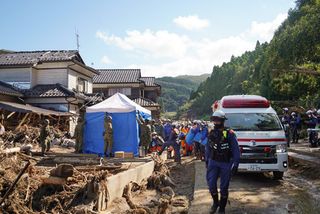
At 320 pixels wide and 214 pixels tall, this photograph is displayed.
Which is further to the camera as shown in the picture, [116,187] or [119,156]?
[119,156]

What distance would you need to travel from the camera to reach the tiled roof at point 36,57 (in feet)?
84.2

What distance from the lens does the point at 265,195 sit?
26.2 ft

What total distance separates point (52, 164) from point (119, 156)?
2490mm

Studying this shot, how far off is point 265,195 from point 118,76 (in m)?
32.5

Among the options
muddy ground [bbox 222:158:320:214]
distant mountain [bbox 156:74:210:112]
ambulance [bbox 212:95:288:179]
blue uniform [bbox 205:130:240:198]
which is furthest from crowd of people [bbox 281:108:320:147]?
distant mountain [bbox 156:74:210:112]

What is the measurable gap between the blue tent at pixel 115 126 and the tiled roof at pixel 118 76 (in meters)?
22.6

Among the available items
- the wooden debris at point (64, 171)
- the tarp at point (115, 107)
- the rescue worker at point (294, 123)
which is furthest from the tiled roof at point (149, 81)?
the wooden debris at point (64, 171)

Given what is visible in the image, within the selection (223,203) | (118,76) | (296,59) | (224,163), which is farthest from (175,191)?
(118,76)

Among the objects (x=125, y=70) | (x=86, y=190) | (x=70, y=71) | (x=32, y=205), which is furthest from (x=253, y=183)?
(x=125, y=70)

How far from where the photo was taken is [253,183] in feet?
31.1

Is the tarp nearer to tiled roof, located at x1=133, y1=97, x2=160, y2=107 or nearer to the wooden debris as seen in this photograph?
the wooden debris

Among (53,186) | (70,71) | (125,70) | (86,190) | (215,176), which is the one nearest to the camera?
(215,176)

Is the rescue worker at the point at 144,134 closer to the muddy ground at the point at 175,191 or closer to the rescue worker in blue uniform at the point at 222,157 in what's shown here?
the muddy ground at the point at 175,191

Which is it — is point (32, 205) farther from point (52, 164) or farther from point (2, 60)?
point (2, 60)
